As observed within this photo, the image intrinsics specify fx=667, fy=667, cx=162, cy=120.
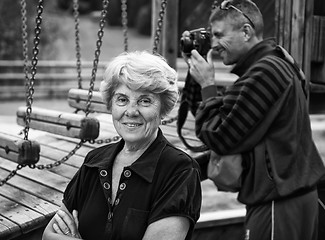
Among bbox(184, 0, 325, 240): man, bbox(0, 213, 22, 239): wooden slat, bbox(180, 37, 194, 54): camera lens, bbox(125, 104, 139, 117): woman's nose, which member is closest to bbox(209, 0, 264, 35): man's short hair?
bbox(184, 0, 325, 240): man

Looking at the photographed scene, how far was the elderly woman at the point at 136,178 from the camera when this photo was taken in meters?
2.28

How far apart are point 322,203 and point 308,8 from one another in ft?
4.39

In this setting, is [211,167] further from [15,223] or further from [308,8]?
[308,8]

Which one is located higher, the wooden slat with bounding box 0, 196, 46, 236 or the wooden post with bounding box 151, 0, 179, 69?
the wooden post with bounding box 151, 0, 179, 69

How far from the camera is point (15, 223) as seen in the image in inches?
126

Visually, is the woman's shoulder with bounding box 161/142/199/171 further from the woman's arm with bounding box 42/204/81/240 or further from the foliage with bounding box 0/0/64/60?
the foliage with bounding box 0/0/64/60

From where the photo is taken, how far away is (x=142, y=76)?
2.33 meters

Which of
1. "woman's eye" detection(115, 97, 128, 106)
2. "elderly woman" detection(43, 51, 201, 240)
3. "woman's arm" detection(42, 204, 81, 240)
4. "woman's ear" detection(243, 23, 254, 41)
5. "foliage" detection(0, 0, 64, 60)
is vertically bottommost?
"foliage" detection(0, 0, 64, 60)

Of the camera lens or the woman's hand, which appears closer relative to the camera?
the woman's hand

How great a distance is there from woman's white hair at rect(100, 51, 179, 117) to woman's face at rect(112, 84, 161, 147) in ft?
0.09

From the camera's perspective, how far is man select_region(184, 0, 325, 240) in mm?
3314

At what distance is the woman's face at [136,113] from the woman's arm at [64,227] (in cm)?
34

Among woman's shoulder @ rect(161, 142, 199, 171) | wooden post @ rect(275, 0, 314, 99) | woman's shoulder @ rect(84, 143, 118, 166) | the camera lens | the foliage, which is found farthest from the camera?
the foliage

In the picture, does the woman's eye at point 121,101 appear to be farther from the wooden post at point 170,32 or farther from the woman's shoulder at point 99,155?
the wooden post at point 170,32
